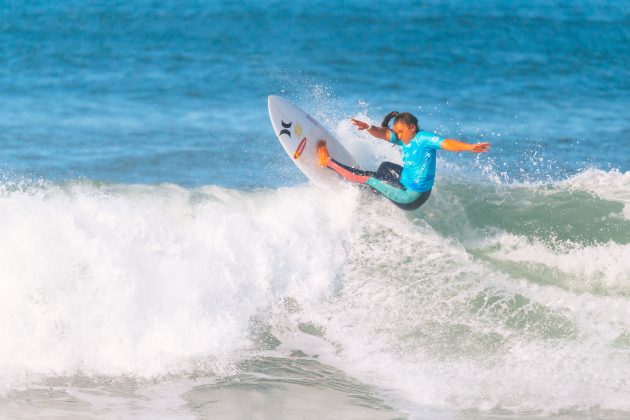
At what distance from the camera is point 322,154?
1009cm

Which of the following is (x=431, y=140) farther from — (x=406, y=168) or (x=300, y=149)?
(x=300, y=149)

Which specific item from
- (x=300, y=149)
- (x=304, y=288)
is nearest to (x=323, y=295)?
(x=304, y=288)

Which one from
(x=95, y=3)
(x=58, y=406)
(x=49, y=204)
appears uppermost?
(x=95, y=3)

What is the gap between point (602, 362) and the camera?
7500 millimetres

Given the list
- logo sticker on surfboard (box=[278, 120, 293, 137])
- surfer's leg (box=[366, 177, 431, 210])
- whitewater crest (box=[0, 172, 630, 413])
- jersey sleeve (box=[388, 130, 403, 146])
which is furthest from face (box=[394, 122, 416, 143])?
logo sticker on surfboard (box=[278, 120, 293, 137])

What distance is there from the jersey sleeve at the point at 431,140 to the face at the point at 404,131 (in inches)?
5.3

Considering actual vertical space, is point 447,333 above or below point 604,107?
below

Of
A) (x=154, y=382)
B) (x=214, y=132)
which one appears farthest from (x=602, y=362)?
(x=214, y=132)

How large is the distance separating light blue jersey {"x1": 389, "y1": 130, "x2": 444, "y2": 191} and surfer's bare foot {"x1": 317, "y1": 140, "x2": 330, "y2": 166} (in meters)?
1.07

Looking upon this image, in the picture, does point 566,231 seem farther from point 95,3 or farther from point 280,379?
point 95,3

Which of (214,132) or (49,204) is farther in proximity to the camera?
(214,132)

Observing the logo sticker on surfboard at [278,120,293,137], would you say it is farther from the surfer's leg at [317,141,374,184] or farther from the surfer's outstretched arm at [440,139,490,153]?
the surfer's outstretched arm at [440,139,490,153]

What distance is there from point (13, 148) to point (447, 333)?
10.7 m

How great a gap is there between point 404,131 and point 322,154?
56.8 inches
